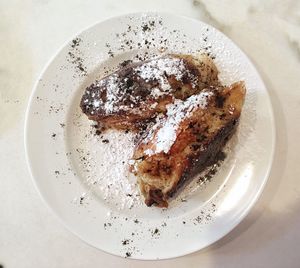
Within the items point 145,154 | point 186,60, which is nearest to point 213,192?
point 145,154

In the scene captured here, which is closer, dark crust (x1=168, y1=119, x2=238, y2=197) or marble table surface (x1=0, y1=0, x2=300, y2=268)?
dark crust (x1=168, y1=119, x2=238, y2=197)

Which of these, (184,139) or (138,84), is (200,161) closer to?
(184,139)

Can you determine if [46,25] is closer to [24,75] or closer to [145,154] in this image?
[24,75]

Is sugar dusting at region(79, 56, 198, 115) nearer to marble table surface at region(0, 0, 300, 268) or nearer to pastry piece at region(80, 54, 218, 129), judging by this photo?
pastry piece at region(80, 54, 218, 129)

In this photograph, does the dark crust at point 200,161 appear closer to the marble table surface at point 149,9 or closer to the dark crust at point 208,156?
the dark crust at point 208,156

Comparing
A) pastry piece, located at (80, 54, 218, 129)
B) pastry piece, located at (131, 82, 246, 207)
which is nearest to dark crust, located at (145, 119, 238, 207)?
pastry piece, located at (131, 82, 246, 207)

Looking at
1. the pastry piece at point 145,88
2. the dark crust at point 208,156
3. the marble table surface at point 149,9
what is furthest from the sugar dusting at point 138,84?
the marble table surface at point 149,9
